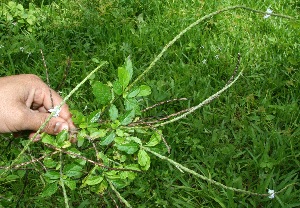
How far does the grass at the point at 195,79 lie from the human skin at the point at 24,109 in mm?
375

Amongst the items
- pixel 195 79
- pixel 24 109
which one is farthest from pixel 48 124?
pixel 195 79

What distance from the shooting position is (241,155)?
2936 mm

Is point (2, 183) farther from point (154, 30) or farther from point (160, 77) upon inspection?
point (154, 30)

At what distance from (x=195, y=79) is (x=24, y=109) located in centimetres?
157

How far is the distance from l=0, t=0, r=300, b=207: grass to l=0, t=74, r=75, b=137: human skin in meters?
0.38

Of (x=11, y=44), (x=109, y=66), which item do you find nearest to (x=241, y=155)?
(x=109, y=66)

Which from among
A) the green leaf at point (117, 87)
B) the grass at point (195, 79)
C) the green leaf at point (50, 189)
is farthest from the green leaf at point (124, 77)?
the grass at point (195, 79)

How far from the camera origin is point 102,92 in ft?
4.44

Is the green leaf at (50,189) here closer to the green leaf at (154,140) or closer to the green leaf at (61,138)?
the green leaf at (61,138)

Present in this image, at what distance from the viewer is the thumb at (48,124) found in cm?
203

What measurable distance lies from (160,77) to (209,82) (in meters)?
0.38

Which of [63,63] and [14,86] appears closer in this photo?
[14,86]

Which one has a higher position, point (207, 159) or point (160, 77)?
point (160, 77)

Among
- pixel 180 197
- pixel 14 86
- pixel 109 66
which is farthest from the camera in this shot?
pixel 109 66
